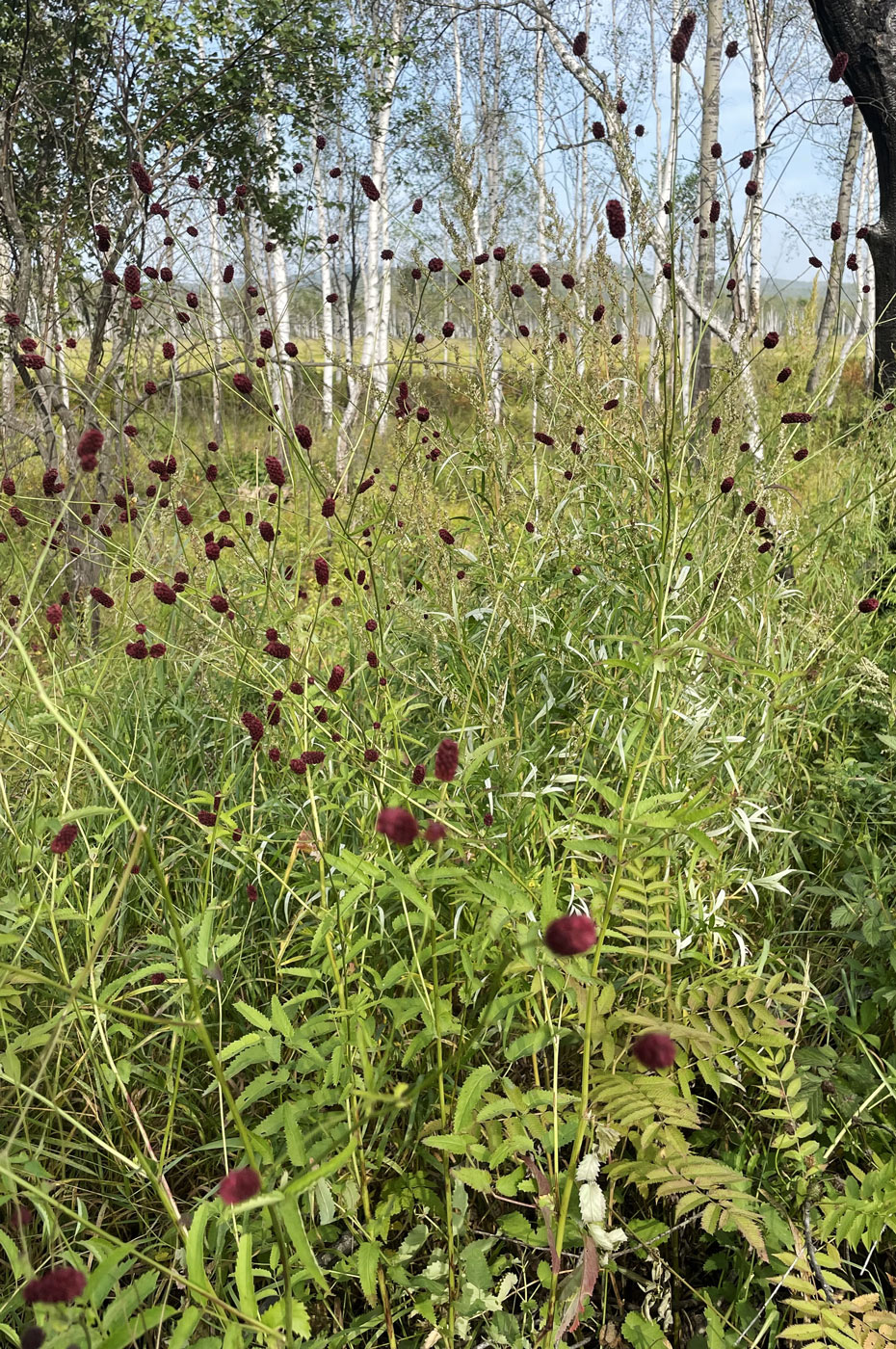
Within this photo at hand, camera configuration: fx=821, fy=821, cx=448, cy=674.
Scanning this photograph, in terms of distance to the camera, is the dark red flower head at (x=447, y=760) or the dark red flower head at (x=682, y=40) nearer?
the dark red flower head at (x=447, y=760)

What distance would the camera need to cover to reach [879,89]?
3094 mm

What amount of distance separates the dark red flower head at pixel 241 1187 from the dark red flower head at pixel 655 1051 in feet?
1.08

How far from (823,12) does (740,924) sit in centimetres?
339

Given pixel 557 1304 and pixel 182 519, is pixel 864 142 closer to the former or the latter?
pixel 182 519

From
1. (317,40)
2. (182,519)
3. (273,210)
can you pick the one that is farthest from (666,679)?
(273,210)

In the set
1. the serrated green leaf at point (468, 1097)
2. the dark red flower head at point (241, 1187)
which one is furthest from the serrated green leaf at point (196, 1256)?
the serrated green leaf at point (468, 1097)

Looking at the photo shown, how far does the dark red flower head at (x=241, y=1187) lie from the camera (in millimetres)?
653

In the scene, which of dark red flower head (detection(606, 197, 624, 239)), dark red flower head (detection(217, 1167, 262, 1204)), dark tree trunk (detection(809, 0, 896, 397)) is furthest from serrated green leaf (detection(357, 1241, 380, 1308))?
dark tree trunk (detection(809, 0, 896, 397))

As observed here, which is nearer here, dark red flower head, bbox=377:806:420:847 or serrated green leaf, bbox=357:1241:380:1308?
A: dark red flower head, bbox=377:806:420:847

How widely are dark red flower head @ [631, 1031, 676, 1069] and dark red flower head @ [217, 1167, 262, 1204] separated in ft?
1.08

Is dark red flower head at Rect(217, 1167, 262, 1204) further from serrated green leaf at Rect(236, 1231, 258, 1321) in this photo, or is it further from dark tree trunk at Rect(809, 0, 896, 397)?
dark tree trunk at Rect(809, 0, 896, 397)

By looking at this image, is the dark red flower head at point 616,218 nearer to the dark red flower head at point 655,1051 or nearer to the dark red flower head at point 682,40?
the dark red flower head at point 682,40

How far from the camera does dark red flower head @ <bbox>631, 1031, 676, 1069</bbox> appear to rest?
0.65 m

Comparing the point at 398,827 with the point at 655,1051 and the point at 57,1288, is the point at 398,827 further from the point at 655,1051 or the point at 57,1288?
the point at 57,1288
